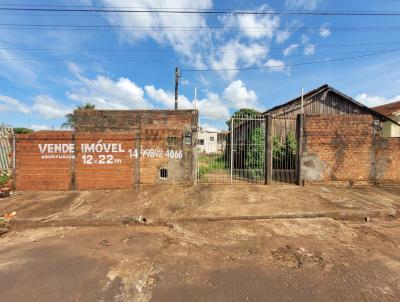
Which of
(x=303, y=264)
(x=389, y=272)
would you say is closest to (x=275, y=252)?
(x=303, y=264)

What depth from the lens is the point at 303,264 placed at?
10.7 ft

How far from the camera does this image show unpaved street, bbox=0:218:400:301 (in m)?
2.67

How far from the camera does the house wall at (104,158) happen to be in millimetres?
7398

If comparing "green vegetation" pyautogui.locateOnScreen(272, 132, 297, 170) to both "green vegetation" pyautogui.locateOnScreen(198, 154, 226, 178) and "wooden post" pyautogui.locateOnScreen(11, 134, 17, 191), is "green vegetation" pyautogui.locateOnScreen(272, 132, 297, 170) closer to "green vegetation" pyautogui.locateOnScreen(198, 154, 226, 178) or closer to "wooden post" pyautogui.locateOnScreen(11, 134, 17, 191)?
"green vegetation" pyautogui.locateOnScreen(198, 154, 226, 178)

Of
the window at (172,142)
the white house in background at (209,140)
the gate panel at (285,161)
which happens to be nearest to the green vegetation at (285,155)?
the gate panel at (285,161)

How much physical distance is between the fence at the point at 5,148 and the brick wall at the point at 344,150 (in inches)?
406

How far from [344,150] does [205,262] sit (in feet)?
23.6

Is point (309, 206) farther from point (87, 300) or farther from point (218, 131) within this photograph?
point (87, 300)

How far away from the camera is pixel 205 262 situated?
3.34m

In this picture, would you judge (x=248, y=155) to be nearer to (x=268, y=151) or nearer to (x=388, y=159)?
(x=268, y=151)

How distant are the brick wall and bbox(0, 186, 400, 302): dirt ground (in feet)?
5.27

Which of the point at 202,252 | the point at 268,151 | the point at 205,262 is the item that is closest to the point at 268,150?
the point at 268,151

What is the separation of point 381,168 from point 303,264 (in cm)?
713

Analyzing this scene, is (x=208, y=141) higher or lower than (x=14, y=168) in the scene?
higher
